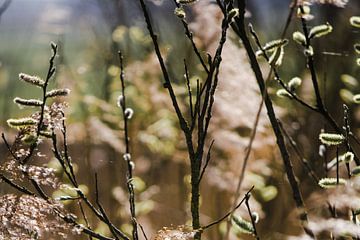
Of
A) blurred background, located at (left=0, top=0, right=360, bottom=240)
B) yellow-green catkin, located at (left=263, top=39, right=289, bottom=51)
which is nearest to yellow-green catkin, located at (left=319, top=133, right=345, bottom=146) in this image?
yellow-green catkin, located at (left=263, top=39, right=289, bottom=51)

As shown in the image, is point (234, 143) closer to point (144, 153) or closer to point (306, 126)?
point (144, 153)

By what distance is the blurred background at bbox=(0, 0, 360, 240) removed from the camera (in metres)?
1.82

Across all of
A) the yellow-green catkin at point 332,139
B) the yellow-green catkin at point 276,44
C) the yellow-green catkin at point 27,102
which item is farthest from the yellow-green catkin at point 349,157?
the yellow-green catkin at point 27,102

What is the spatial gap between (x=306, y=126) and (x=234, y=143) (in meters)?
0.80

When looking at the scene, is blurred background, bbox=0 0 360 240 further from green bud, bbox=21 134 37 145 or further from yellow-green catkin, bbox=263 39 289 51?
green bud, bbox=21 134 37 145

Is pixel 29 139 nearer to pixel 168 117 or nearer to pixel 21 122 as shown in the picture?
pixel 21 122

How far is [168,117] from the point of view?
2098mm

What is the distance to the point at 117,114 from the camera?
2330 mm

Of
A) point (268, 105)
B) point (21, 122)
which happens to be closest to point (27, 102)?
point (21, 122)

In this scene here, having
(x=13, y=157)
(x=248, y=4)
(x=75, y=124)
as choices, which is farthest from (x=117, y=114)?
(x=13, y=157)

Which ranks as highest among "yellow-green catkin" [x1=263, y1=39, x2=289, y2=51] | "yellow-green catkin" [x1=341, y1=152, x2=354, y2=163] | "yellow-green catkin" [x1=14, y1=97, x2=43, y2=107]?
"yellow-green catkin" [x1=263, y1=39, x2=289, y2=51]

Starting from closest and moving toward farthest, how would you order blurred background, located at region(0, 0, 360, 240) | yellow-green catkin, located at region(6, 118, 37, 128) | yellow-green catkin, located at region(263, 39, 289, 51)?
1. yellow-green catkin, located at region(6, 118, 37, 128)
2. yellow-green catkin, located at region(263, 39, 289, 51)
3. blurred background, located at region(0, 0, 360, 240)

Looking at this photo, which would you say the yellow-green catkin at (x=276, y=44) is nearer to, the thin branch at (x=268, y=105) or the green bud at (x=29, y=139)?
the thin branch at (x=268, y=105)

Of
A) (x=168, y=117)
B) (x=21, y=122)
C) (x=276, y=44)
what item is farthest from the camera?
(x=168, y=117)
